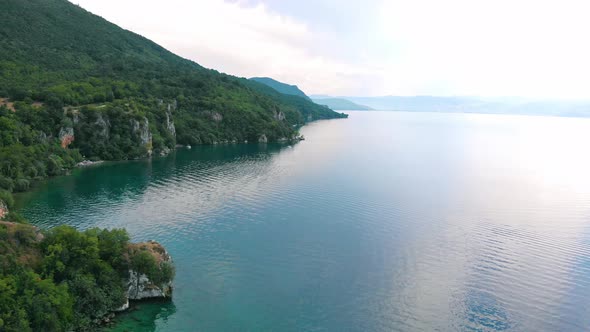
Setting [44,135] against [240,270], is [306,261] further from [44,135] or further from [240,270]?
[44,135]

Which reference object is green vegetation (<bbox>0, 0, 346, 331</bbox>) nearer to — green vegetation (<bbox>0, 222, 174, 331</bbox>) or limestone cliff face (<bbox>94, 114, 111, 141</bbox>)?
green vegetation (<bbox>0, 222, 174, 331</bbox>)

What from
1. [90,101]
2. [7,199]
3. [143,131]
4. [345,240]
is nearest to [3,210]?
[7,199]

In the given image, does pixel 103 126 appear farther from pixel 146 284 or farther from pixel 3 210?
pixel 146 284

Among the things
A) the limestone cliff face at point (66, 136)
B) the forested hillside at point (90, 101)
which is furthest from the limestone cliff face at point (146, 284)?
the limestone cliff face at point (66, 136)

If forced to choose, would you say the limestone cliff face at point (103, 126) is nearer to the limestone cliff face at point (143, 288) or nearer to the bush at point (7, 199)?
the bush at point (7, 199)

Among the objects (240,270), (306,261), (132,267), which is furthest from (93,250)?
(306,261)

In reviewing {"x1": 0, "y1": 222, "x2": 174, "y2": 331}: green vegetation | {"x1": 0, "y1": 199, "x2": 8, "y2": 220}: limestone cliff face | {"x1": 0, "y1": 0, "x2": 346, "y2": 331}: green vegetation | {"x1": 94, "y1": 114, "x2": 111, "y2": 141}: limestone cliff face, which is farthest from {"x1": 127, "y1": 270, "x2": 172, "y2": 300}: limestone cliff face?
{"x1": 94, "y1": 114, "x2": 111, "y2": 141}: limestone cliff face
